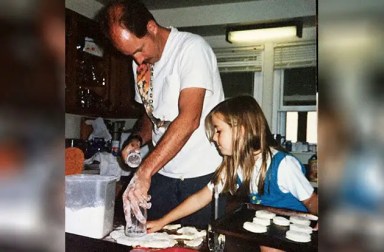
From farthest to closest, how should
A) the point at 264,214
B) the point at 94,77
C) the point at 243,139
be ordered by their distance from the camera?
the point at 94,77 < the point at 243,139 < the point at 264,214

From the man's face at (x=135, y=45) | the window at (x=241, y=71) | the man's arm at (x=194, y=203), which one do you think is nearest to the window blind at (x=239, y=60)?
the window at (x=241, y=71)

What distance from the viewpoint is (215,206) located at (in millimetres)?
772

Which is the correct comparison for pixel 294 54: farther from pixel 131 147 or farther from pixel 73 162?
pixel 73 162

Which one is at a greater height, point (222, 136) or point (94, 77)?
point (94, 77)

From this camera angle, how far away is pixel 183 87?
752 mm

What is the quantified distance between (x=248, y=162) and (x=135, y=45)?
1.18 feet

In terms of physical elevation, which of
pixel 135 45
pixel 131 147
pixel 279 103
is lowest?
pixel 131 147

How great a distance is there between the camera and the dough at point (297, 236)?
1.67 feet

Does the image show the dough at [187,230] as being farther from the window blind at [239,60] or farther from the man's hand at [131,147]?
the window blind at [239,60]

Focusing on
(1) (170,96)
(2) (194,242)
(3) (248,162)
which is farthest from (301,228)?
(1) (170,96)

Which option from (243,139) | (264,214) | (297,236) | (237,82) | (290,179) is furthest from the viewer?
(237,82)

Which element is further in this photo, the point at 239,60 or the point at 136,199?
the point at 239,60

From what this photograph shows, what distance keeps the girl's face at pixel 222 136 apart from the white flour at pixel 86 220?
344 millimetres

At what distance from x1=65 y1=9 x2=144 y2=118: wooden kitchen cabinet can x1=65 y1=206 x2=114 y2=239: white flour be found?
737mm
